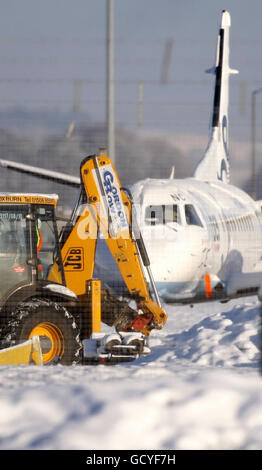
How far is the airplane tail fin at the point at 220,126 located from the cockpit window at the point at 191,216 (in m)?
6.35

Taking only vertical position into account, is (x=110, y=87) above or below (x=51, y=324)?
above

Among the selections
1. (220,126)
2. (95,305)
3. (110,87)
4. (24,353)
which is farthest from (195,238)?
(220,126)

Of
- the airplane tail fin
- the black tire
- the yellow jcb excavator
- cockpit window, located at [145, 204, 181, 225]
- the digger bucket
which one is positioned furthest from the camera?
the airplane tail fin

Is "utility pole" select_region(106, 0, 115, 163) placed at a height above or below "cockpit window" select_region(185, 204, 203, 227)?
above

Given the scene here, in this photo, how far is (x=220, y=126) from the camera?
20812 mm

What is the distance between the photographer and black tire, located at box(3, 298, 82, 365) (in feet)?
25.4

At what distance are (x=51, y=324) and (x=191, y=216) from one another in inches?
217

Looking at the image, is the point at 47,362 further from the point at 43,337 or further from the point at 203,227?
the point at 203,227

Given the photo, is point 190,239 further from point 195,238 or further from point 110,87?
point 110,87

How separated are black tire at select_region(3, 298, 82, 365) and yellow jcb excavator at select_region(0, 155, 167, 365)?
0.01m

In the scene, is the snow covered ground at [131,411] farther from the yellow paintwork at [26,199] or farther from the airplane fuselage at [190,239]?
the airplane fuselage at [190,239]

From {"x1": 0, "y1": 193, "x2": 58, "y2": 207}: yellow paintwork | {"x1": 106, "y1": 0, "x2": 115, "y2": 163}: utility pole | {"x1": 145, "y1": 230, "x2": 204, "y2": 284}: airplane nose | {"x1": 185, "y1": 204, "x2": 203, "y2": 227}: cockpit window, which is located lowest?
{"x1": 145, "y1": 230, "x2": 204, "y2": 284}: airplane nose

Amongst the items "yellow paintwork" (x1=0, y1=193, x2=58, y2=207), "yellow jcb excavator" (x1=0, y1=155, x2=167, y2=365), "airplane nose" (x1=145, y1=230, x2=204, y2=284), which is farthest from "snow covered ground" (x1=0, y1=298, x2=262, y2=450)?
"airplane nose" (x1=145, y1=230, x2=204, y2=284)

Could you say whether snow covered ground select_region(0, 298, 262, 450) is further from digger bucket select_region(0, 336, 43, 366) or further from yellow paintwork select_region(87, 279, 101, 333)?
yellow paintwork select_region(87, 279, 101, 333)
